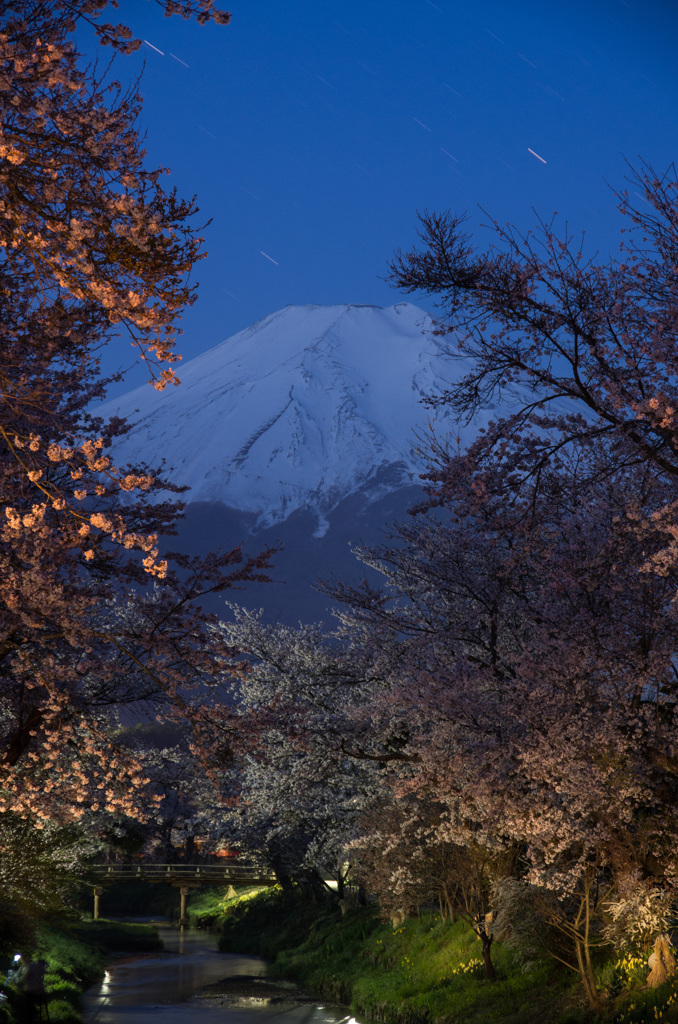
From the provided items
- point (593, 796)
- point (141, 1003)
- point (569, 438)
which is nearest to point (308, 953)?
point (141, 1003)

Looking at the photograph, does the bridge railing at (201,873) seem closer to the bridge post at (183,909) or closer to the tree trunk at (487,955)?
the bridge post at (183,909)

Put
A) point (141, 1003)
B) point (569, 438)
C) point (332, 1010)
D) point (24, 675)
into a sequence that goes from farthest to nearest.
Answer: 1. point (141, 1003)
2. point (332, 1010)
3. point (24, 675)
4. point (569, 438)

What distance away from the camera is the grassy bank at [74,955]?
1991cm

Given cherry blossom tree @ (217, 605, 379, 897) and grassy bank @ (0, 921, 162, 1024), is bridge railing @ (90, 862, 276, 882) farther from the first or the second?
A: cherry blossom tree @ (217, 605, 379, 897)

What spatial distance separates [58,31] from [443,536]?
12420 millimetres

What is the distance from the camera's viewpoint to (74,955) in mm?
31156

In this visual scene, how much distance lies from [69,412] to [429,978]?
14633mm

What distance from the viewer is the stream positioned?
23.9m

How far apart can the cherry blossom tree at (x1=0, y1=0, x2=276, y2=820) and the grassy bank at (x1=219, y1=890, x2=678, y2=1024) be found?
741 centimetres

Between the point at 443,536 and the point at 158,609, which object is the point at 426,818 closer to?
the point at 443,536

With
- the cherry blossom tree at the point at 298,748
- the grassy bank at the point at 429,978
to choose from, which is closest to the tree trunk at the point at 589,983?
the grassy bank at the point at 429,978

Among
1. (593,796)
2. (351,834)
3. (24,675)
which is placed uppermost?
(24,675)

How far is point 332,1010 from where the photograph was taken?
80.6 feet

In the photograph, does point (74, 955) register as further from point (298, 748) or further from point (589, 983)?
point (589, 983)
